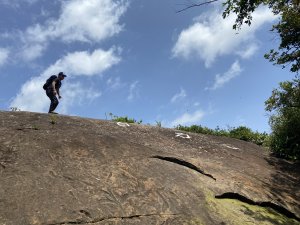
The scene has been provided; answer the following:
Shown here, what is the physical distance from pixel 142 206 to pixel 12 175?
3.42m

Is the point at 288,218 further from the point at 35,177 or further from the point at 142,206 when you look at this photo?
the point at 35,177

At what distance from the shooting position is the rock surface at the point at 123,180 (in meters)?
9.33

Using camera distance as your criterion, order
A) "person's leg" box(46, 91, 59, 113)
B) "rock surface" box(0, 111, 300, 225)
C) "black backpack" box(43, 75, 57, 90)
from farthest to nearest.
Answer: "black backpack" box(43, 75, 57, 90), "person's leg" box(46, 91, 59, 113), "rock surface" box(0, 111, 300, 225)

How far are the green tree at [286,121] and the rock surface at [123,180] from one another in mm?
3600

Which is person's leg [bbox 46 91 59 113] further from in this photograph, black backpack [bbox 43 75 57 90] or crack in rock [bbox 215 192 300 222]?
crack in rock [bbox 215 192 300 222]

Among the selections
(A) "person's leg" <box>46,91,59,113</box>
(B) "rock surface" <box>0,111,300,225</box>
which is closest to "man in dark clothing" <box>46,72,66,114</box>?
(A) "person's leg" <box>46,91,59,113</box>

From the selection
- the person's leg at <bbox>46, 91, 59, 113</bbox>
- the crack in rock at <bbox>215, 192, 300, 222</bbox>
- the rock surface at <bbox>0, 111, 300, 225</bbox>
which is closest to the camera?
the rock surface at <bbox>0, 111, 300, 225</bbox>

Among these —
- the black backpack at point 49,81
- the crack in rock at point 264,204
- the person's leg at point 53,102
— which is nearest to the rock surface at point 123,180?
the crack in rock at point 264,204

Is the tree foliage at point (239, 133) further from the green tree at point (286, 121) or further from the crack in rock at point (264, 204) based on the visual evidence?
the crack in rock at point (264, 204)

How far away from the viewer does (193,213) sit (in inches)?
405

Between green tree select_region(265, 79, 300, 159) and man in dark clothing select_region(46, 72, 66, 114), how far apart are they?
11047 mm

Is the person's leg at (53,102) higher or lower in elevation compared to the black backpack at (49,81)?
lower

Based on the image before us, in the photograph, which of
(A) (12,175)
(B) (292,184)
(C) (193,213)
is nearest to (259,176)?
(B) (292,184)

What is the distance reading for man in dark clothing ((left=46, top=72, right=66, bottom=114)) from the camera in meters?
18.7
